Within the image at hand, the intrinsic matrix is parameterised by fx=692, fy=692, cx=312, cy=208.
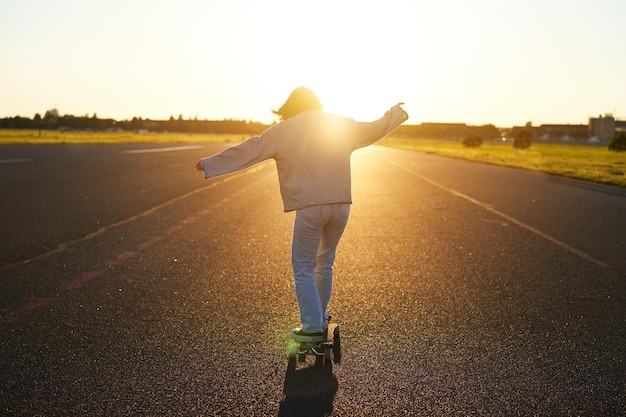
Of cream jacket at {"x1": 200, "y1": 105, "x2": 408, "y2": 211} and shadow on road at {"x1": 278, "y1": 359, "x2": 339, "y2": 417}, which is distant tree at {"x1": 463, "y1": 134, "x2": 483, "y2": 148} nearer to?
cream jacket at {"x1": 200, "y1": 105, "x2": 408, "y2": 211}

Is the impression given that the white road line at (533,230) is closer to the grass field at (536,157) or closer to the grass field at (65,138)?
the grass field at (536,157)

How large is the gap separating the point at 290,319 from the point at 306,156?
5.78 ft

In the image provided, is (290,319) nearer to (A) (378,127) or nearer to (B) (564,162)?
(A) (378,127)

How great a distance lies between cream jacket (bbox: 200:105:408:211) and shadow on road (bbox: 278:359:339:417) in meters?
1.05

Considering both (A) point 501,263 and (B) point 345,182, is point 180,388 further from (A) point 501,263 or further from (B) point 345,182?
(A) point 501,263

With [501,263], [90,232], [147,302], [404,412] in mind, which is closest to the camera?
[404,412]

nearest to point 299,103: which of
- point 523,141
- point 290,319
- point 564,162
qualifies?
point 290,319

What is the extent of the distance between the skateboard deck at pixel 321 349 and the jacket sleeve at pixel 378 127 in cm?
127

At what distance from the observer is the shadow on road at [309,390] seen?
3.67m

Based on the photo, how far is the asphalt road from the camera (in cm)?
390

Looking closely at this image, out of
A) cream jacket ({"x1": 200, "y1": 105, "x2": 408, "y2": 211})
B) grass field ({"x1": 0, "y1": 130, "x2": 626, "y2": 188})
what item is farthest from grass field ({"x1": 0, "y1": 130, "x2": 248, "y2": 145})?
cream jacket ({"x1": 200, "y1": 105, "x2": 408, "y2": 211})

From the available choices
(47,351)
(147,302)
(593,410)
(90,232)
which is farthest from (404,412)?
(90,232)

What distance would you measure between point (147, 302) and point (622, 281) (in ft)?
16.4

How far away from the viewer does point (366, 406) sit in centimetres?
375
